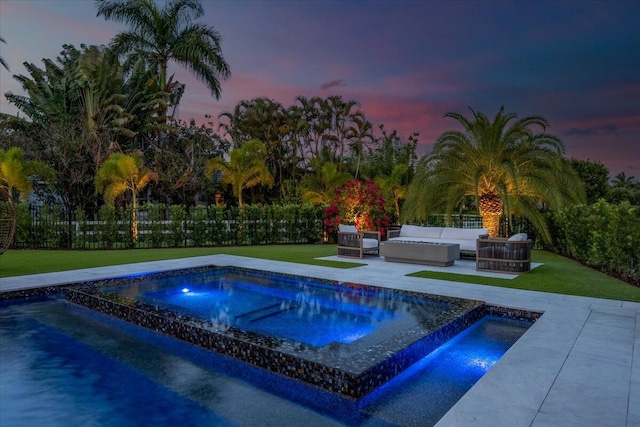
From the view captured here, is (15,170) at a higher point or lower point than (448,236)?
higher

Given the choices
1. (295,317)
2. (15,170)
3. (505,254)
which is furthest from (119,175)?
(505,254)

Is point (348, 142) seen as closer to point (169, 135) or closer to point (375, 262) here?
point (169, 135)

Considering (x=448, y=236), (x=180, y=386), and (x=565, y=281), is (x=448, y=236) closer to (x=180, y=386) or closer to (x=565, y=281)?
(x=565, y=281)

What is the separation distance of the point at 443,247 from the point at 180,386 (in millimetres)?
6767

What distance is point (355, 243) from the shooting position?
10.8m

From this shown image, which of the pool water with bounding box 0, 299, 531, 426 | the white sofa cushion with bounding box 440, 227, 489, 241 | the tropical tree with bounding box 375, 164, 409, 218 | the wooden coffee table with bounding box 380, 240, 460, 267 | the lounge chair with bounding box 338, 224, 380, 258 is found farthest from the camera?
the tropical tree with bounding box 375, 164, 409, 218

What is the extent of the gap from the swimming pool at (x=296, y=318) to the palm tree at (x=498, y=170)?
6287 mm

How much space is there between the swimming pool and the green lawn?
2.15 m

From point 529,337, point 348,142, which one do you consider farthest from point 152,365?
point 348,142

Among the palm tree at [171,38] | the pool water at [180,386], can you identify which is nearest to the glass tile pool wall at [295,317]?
the pool water at [180,386]

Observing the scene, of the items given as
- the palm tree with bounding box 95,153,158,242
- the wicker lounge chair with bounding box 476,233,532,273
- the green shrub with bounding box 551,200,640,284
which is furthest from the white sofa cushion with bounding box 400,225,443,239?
the palm tree with bounding box 95,153,158,242

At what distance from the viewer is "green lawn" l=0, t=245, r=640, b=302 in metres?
6.88

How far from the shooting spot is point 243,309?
605cm

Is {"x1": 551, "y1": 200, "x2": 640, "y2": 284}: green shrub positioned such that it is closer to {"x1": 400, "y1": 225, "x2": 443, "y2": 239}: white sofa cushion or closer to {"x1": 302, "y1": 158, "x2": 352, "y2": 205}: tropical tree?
{"x1": 400, "y1": 225, "x2": 443, "y2": 239}: white sofa cushion
